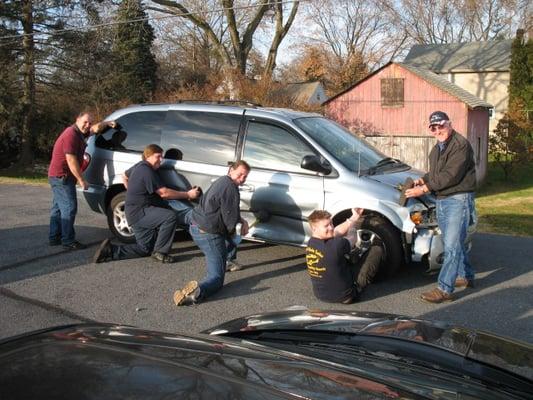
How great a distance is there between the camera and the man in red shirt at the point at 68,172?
747 centimetres

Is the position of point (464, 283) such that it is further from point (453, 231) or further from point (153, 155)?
point (153, 155)

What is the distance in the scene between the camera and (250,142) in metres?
7.12

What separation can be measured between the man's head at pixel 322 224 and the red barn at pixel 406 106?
55.8ft

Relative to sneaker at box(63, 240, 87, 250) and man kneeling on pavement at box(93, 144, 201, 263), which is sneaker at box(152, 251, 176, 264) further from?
sneaker at box(63, 240, 87, 250)

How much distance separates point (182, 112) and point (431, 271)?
12.6 ft

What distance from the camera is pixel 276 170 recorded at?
6863 mm

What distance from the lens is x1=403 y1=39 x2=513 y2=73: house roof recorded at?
46.4 m

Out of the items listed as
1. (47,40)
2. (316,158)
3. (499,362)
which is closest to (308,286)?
(316,158)

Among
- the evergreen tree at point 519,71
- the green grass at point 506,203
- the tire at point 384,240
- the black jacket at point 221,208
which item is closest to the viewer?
the black jacket at point 221,208

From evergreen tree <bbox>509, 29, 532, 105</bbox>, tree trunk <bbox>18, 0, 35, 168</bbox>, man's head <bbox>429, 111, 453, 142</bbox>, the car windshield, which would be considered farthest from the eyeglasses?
evergreen tree <bbox>509, 29, 532, 105</bbox>

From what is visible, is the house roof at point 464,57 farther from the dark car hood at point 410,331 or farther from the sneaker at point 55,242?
the dark car hood at point 410,331

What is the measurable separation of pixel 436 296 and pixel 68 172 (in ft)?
16.2

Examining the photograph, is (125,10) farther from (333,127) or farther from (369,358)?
(369,358)

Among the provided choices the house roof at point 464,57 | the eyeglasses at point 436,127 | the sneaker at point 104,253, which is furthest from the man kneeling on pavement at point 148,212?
the house roof at point 464,57
